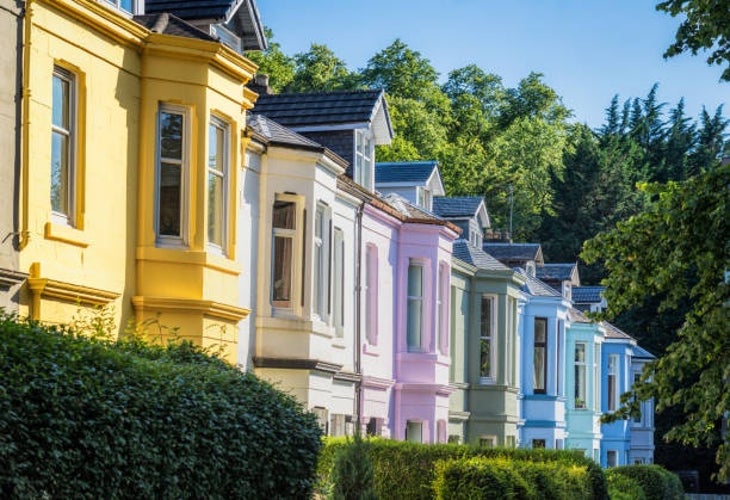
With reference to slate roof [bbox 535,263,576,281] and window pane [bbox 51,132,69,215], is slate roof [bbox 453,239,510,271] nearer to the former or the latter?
slate roof [bbox 535,263,576,281]

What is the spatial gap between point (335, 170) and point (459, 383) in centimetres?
1365

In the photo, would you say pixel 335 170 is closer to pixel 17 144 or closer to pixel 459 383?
pixel 17 144

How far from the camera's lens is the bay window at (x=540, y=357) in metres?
48.1

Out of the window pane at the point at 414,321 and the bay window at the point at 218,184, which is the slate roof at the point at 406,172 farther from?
the bay window at the point at 218,184

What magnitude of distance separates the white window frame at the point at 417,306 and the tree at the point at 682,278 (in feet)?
55.0

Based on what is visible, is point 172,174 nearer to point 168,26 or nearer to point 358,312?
point 168,26

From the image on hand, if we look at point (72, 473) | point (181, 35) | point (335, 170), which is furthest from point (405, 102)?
point (72, 473)

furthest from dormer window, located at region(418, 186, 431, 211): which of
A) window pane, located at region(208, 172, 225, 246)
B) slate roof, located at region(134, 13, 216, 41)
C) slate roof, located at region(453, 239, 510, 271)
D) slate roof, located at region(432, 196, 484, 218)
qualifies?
slate roof, located at region(134, 13, 216, 41)

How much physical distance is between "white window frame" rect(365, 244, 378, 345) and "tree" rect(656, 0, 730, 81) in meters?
14.5

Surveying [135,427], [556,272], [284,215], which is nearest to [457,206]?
[556,272]

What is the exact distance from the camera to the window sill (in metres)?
18.1

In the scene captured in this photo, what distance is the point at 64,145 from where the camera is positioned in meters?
18.9

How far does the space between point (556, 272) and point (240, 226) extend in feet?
99.5

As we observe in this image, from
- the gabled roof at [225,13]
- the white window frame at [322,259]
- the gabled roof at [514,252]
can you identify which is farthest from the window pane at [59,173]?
the gabled roof at [514,252]
